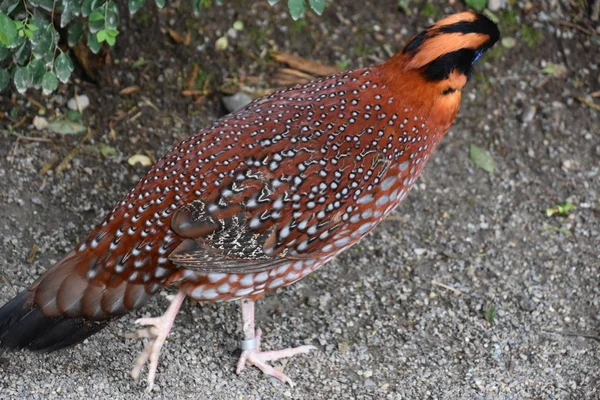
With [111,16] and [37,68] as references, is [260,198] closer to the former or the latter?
[111,16]

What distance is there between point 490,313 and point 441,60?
146 cm

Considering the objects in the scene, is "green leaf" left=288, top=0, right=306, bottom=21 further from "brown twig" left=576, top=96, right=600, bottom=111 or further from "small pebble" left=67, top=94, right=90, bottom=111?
"brown twig" left=576, top=96, right=600, bottom=111

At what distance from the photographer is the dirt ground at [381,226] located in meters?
4.10

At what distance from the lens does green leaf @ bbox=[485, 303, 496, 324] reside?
4.51 meters

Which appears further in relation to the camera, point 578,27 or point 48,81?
point 578,27

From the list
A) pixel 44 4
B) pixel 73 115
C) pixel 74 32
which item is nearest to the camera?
pixel 44 4

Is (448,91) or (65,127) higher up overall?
(448,91)

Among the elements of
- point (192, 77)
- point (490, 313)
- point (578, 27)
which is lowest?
point (490, 313)

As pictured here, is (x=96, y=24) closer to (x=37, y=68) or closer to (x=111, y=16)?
(x=111, y=16)

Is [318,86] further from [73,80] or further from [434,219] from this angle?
[73,80]

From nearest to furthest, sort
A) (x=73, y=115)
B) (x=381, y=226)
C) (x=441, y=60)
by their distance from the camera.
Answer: (x=441, y=60)
(x=381, y=226)
(x=73, y=115)

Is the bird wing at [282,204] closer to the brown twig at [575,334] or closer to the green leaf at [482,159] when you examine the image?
the brown twig at [575,334]

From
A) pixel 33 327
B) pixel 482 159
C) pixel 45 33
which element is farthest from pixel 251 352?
pixel 482 159

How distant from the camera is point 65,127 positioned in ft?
16.4
